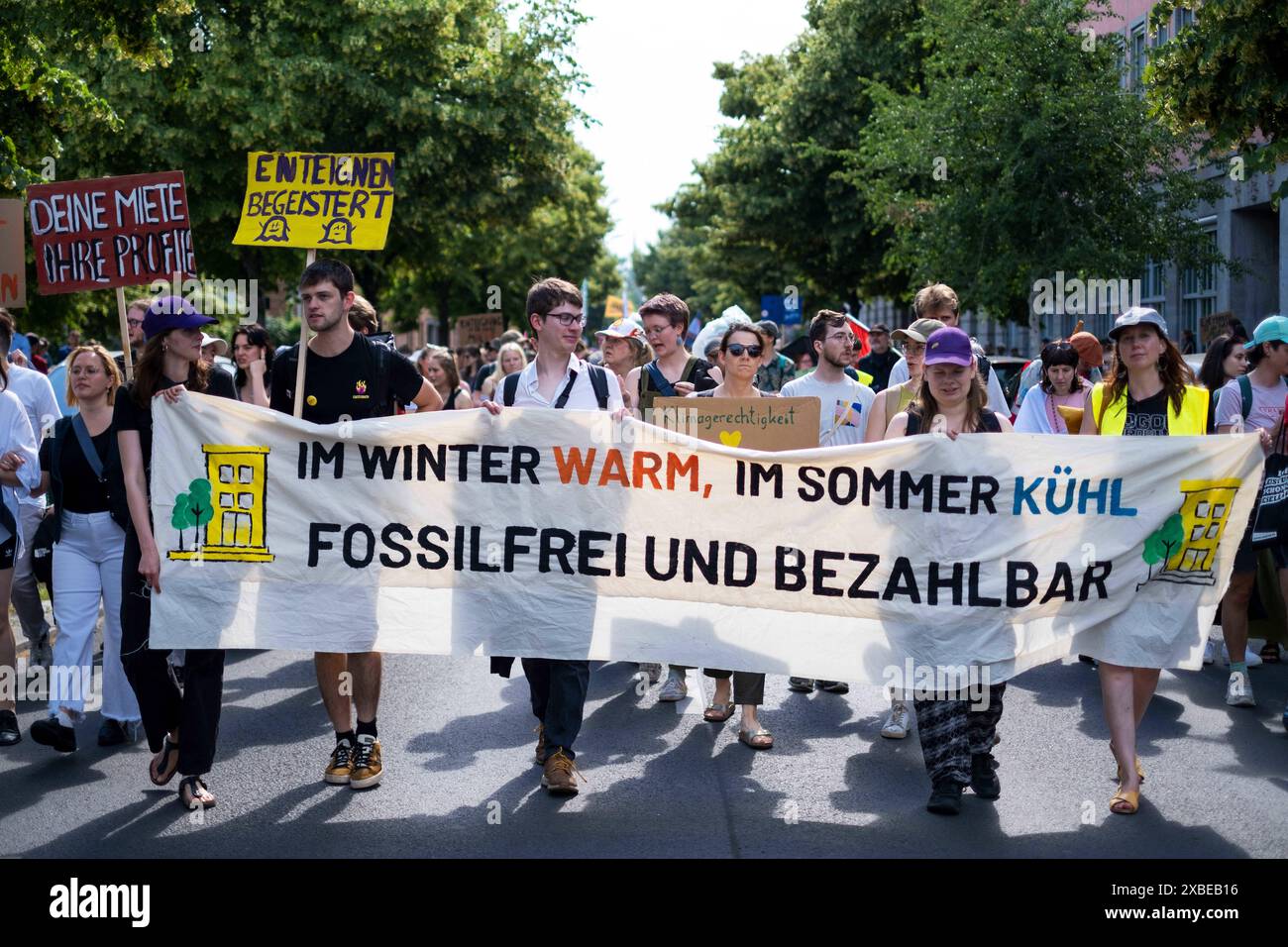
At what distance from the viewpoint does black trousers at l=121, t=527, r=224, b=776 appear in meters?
6.40

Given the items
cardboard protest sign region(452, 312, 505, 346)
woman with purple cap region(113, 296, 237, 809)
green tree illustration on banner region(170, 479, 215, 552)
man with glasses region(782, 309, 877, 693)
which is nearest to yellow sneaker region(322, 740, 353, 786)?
woman with purple cap region(113, 296, 237, 809)

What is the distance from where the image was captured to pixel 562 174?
33.8m

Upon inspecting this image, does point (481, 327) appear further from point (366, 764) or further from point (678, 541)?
point (678, 541)

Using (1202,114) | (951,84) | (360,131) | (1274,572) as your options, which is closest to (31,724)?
(1274,572)

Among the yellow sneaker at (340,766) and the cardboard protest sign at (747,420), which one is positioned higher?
the cardboard protest sign at (747,420)

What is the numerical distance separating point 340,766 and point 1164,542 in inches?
138

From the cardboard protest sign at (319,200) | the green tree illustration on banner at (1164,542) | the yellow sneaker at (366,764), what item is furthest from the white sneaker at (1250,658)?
the cardboard protest sign at (319,200)

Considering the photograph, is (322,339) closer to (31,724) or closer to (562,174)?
(31,724)

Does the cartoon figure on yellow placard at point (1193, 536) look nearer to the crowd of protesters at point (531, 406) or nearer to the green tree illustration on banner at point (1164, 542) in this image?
the green tree illustration on banner at point (1164, 542)

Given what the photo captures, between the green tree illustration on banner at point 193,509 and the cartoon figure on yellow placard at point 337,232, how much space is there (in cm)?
160

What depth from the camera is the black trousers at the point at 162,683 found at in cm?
640

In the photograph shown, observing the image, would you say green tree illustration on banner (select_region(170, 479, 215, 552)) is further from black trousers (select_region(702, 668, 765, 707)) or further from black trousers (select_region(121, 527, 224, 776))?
black trousers (select_region(702, 668, 765, 707))

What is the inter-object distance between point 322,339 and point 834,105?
34566 mm

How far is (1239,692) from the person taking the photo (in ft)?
28.1
